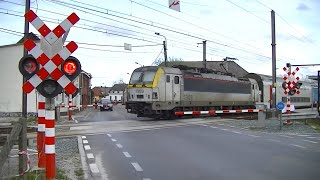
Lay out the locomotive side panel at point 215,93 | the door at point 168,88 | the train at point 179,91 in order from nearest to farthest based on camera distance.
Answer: the train at point 179,91 < the door at point 168,88 < the locomotive side panel at point 215,93

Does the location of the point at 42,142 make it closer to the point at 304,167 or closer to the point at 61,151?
the point at 61,151

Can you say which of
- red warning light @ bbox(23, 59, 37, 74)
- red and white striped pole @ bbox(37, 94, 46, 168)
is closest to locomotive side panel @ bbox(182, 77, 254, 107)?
red and white striped pole @ bbox(37, 94, 46, 168)

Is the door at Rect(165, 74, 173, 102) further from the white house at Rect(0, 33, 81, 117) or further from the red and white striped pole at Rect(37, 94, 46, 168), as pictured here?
the red and white striped pole at Rect(37, 94, 46, 168)

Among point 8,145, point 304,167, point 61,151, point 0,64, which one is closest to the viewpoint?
point 8,145

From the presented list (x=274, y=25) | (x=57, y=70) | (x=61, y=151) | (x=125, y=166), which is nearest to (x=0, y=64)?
(x=274, y=25)

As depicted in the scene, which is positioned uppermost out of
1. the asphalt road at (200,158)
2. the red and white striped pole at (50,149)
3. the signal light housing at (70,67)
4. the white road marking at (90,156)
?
the signal light housing at (70,67)

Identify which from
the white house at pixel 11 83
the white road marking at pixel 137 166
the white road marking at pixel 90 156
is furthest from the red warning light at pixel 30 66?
the white house at pixel 11 83

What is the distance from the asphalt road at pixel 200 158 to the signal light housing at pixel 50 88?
2391 mm

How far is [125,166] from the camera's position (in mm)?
10148

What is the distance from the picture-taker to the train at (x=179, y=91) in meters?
27.0

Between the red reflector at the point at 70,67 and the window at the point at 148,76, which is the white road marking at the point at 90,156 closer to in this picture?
the red reflector at the point at 70,67

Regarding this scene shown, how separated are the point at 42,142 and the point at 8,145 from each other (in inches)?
87.0

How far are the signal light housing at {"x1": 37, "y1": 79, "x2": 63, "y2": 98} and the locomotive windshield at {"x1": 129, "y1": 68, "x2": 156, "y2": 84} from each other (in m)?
19.7

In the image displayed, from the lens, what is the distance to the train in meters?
27.0
